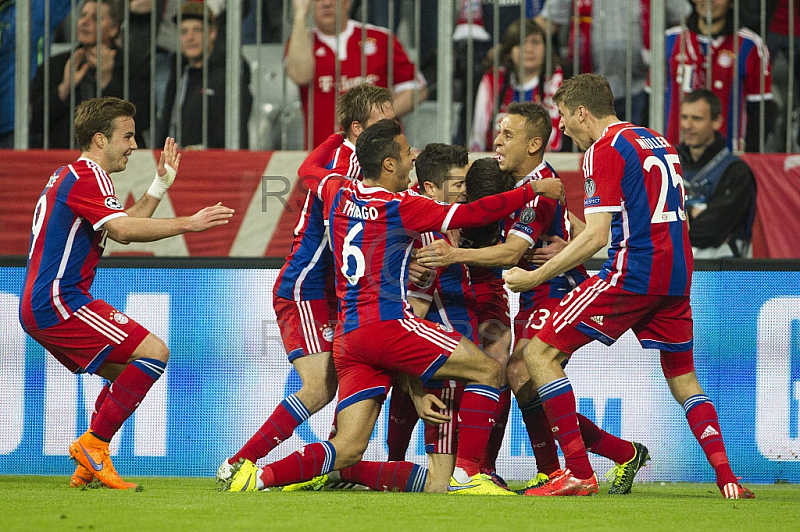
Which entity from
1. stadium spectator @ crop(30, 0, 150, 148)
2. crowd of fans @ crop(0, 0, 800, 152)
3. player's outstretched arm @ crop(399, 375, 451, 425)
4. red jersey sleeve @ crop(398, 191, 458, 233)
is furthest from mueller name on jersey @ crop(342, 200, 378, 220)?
stadium spectator @ crop(30, 0, 150, 148)

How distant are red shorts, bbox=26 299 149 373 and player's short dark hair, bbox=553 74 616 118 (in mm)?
2583

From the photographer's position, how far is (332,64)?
875 cm

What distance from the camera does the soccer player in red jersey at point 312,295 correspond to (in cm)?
583

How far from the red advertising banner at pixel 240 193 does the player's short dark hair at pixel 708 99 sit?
0.48m

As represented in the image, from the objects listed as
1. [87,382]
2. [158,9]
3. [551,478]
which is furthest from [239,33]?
[551,478]

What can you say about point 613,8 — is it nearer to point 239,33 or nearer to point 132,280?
point 239,33

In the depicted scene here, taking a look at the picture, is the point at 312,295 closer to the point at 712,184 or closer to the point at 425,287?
the point at 425,287

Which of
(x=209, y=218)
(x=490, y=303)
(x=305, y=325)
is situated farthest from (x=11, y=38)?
(x=490, y=303)

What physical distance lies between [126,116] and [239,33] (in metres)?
2.84

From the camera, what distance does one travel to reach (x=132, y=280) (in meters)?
7.00

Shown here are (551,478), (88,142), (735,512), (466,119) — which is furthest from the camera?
(466,119)

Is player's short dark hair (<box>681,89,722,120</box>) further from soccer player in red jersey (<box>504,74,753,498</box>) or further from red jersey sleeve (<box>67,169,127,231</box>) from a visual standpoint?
red jersey sleeve (<box>67,169,127,231</box>)

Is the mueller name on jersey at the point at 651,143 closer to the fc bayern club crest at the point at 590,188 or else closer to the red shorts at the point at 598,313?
the fc bayern club crest at the point at 590,188

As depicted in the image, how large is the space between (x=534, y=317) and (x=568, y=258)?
558mm
